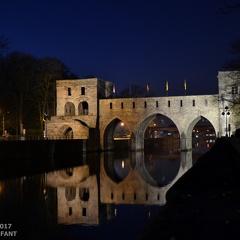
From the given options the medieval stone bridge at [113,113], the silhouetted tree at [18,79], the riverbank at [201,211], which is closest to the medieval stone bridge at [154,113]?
the medieval stone bridge at [113,113]

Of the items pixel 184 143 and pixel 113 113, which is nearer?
pixel 184 143

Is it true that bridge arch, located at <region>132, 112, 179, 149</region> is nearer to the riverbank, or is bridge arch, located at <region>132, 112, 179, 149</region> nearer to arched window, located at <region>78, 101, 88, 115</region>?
arched window, located at <region>78, 101, 88, 115</region>

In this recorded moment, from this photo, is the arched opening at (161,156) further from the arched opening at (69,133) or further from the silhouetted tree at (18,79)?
the silhouetted tree at (18,79)

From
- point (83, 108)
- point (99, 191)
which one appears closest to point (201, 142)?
point (83, 108)

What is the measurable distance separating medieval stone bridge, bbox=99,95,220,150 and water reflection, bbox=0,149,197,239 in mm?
24421

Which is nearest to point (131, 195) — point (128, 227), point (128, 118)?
point (128, 227)

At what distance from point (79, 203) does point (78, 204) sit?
0.21 meters

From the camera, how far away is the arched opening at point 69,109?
51691mm

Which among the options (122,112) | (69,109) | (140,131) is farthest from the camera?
(69,109)

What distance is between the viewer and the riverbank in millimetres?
5219

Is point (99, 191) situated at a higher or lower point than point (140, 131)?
lower

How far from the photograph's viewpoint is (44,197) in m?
15.5

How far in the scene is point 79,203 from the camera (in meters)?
14.5

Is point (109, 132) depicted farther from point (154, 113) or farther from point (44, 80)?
point (44, 80)
